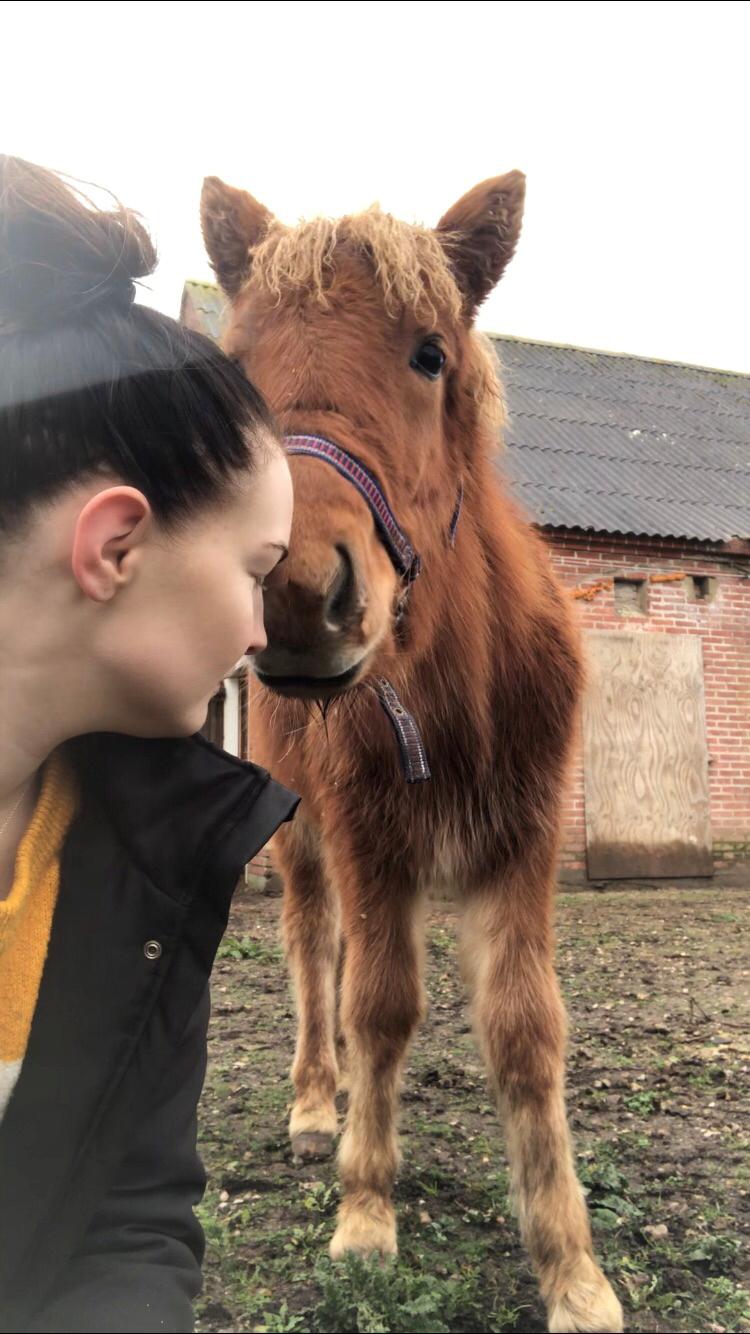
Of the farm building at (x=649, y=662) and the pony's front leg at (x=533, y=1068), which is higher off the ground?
the farm building at (x=649, y=662)

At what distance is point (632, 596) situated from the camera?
975cm

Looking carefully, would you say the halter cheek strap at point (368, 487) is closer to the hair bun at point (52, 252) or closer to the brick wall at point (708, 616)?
the hair bun at point (52, 252)

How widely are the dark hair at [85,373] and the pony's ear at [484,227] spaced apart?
1.39 meters

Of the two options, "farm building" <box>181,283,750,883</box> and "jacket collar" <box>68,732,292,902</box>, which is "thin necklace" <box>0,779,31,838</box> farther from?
"farm building" <box>181,283,750,883</box>

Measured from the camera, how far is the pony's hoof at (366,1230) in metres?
2.20

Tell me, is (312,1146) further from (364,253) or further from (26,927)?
(364,253)

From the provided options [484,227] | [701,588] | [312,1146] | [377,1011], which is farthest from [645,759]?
[484,227]

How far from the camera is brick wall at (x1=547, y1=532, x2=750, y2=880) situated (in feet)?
31.2

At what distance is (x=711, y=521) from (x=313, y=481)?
9.65 metres

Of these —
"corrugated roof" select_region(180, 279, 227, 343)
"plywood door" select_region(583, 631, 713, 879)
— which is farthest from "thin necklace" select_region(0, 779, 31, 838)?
"corrugated roof" select_region(180, 279, 227, 343)

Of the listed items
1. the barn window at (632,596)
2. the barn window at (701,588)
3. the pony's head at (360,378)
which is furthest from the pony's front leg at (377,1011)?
the barn window at (701,588)

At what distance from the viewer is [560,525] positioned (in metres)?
9.28

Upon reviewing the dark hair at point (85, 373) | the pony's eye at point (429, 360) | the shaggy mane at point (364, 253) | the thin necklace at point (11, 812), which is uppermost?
the shaggy mane at point (364, 253)

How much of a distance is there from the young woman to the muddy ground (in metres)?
0.90
